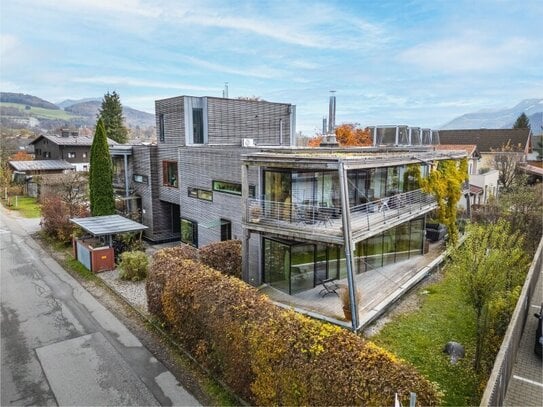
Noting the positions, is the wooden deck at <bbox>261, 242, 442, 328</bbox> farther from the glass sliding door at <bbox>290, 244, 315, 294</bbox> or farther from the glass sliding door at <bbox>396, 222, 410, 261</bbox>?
the glass sliding door at <bbox>396, 222, 410, 261</bbox>

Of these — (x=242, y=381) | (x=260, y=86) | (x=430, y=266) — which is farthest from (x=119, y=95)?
(x=242, y=381)

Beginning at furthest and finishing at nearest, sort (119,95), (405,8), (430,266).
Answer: (119,95), (430,266), (405,8)

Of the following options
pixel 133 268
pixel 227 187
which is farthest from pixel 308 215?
pixel 133 268

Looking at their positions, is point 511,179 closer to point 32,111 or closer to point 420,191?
point 420,191

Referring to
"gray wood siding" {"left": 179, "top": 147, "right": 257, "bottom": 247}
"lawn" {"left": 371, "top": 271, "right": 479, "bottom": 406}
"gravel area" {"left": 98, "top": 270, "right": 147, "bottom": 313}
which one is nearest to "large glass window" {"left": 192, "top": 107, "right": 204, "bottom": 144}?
"gray wood siding" {"left": 179, "top": 147, "right": 257, "bottom": 247}

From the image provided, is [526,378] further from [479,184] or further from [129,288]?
[479,184]
